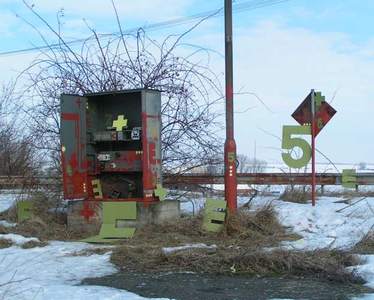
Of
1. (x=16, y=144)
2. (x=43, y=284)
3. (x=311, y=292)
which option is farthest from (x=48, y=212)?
(x=16, y=144)

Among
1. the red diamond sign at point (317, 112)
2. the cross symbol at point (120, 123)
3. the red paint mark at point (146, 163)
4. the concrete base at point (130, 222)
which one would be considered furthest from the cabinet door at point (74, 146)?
the red diamond sign at point (317, 112)

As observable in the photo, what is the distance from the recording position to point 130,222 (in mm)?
11602

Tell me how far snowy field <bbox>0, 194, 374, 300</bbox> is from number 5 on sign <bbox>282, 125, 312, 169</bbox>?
36.8 inches

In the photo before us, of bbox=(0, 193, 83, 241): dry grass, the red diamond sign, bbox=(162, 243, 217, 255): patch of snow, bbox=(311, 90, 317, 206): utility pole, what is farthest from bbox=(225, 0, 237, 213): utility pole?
bbox=(0, 193, 83, 241): dry grass

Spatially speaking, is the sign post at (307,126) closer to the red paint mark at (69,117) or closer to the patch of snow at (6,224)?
the red paint mark at (69,117)

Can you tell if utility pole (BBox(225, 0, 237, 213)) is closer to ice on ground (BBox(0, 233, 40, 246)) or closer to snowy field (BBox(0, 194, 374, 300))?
snowy field (BBox(0, 194, 374, 300))

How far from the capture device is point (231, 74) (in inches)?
464

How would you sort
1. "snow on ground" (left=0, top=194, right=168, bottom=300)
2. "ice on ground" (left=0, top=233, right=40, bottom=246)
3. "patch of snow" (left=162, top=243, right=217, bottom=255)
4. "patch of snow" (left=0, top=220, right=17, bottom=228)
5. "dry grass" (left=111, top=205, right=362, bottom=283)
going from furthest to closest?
"patch of snow" (left=0, top=220, right=17, bottom=228), "ice on ground" (left=0, top=233, right=40, bottom=246), "patch of snow" (left=162, top=243, right=217, bottom=255), "dry grass" (left=111, top=205, right=362, bottom=283), "snow on ground" (left=0, top=194, right=168, bottom=300)

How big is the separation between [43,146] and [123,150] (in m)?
3.09

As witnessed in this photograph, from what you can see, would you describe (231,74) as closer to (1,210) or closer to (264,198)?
(264,198)

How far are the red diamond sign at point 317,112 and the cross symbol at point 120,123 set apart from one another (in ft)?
13.0

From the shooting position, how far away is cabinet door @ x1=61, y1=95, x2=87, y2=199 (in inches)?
483

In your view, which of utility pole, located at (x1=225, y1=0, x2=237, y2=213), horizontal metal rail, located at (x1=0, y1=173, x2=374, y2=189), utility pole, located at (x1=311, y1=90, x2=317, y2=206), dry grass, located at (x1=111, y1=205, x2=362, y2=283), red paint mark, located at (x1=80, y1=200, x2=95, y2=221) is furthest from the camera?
horizontal metal rail, located at (x1=0, y1=173, x2=374, y2=189)

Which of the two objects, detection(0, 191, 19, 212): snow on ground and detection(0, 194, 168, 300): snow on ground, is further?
detection(0, 191, 19, 212): snow on ground
